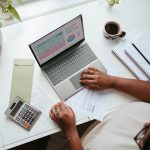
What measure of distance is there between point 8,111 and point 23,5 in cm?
56

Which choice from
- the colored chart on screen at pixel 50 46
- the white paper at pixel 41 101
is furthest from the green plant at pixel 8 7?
the white paper at pixel 41 101

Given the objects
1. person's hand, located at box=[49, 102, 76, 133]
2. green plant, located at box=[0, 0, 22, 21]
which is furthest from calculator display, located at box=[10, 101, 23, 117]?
green plant, located at box=[0, 0, 22, 21]

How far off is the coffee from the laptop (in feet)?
0.43

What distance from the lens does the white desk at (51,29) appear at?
4.04 ft

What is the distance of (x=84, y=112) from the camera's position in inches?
50.3

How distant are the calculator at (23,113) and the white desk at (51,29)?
0.08ft

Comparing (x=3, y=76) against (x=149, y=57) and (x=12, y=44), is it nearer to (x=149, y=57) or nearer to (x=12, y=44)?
(x=12, y=44)

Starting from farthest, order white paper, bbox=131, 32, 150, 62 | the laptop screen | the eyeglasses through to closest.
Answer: white paper, bbox=131, 32, 150, 62
the laptop screen
the eyeglasses

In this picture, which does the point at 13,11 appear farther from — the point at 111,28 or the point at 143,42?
the point at 143,42

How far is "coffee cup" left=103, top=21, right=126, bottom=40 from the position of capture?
1410mm

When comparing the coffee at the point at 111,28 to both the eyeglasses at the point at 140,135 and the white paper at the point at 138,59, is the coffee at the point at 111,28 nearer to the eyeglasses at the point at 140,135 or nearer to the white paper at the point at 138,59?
the white paper at the point at 138,59

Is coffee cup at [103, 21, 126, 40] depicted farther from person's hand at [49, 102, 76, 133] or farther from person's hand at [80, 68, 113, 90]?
person's hand at [49, 102, 76, 133]

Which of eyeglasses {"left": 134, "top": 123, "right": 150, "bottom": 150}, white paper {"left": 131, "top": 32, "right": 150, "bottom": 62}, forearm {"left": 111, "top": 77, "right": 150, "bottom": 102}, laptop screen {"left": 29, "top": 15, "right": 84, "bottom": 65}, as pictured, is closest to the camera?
eyeglasses {"left": 134, "top": 123, "right": 150, "bottom": 150}

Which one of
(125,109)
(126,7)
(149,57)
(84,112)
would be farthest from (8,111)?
(126,7)
